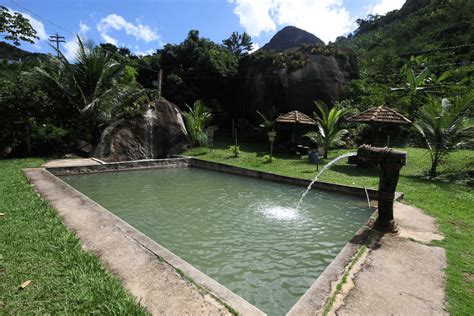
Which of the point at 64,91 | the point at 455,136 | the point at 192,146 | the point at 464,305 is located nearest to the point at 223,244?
the point at 464,305

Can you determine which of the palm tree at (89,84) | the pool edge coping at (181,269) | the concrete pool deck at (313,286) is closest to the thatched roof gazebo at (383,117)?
the concrete pool deck at (313,286)

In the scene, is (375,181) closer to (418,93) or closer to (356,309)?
(356,309)

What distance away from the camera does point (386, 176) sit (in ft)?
13.9

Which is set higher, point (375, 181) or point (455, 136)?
point (455, 136)

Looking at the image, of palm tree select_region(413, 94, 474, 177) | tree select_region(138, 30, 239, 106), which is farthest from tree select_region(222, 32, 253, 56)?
palm tree select_region(413, 94, 474, 177)

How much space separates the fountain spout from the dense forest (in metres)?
11.1

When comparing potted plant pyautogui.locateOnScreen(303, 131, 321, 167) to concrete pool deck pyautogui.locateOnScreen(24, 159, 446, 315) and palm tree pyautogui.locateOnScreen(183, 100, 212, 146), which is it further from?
concrete pool deck pyautogui.locateOnScreen(24, 159, 446, 315)

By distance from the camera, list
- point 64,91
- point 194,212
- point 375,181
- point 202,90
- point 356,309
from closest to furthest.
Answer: point 356,309
point 194,212
point 375,181
point 64,91
point 202,90

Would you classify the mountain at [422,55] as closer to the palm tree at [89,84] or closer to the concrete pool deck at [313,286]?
the palm tree at [89,84]

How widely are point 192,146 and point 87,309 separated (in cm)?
1309

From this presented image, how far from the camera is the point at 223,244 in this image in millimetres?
4254

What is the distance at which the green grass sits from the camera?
2.27 m

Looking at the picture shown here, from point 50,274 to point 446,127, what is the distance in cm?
1015

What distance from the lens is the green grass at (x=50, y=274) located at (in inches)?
89.2
